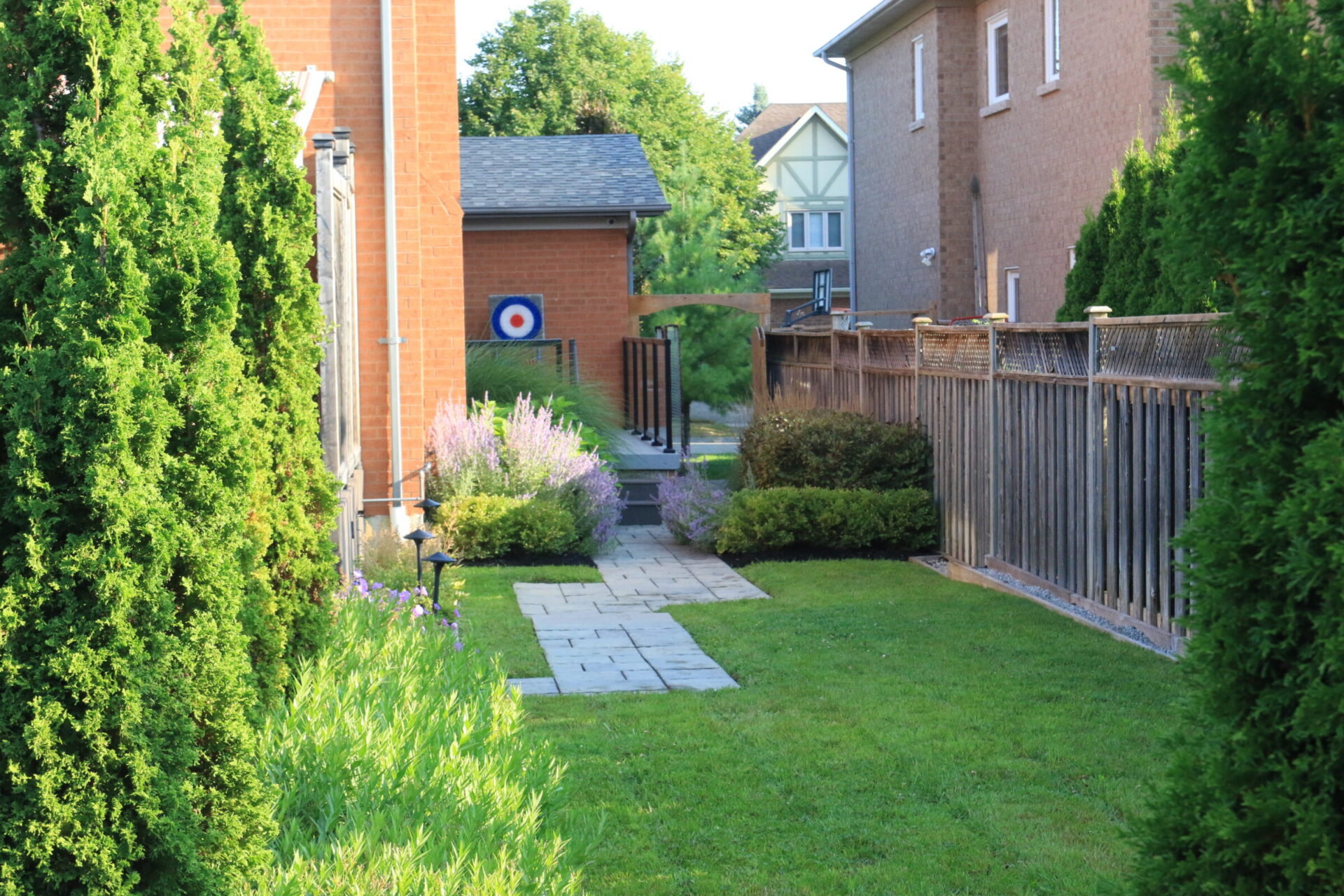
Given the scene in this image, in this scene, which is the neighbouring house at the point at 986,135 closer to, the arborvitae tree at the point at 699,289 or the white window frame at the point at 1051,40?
the white window frame at the point at 1051,40

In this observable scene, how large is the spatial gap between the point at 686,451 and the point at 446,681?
35.8 feet

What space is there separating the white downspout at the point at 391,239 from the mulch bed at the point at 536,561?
71 centimetres

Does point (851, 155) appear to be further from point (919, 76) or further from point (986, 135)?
point (986, 135)

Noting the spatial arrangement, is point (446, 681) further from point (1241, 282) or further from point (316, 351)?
point (1241, 282)

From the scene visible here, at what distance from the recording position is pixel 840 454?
39.1 feet

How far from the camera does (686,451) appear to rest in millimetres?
16406

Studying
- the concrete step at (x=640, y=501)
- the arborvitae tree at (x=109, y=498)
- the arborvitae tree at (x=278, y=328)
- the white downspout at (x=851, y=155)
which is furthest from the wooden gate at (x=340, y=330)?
the white downspout at (x=851, y=155)

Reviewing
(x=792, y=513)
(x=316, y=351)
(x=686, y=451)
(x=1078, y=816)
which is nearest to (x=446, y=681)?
Answer: (x=316, y=351)

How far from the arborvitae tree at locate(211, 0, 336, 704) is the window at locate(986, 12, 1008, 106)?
633 inches

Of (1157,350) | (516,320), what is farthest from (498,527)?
(516,320)

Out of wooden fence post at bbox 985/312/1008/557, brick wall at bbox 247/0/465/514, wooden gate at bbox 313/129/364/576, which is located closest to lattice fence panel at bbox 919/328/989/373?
wooden fence post at bbox 985/312/1008/557

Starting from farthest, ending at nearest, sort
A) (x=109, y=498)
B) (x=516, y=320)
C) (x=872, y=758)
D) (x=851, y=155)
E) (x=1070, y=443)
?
(x=851, y=155), (x=516, y=320), (x=1070, y=443), (x=872, y=758), (x=109, y=498)

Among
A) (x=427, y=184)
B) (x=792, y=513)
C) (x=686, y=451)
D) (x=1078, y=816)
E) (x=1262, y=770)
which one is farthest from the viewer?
(x=686, y=451)

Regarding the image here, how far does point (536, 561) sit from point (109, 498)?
8.67 meters
